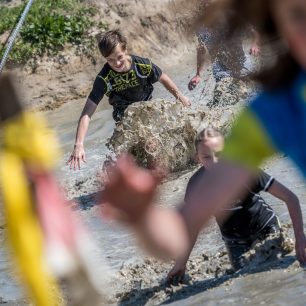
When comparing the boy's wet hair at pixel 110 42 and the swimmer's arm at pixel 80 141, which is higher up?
the boy's wet hair at pixel 110 42

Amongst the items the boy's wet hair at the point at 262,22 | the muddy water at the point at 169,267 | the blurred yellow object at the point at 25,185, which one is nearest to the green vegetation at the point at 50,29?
the muddy water at the point at 169,267

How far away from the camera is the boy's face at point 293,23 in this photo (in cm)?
197

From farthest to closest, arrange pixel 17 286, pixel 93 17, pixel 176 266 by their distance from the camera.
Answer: pixel 93 17
pixel 17 286
pixel 176 266

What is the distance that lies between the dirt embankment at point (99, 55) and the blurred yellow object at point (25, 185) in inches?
503

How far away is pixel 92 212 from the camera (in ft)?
26.9

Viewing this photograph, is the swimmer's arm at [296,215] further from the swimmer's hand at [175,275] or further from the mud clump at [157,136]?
the mud clump at [157,136]

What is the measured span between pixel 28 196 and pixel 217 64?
951 centimetres

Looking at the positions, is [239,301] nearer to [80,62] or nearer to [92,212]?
[92,212]

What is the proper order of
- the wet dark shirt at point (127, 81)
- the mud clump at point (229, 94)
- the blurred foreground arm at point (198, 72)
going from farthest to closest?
the mud clump at point (229, 94)
the blurred foreground arm at point (198, 72)
the wet dark shirt at point (127, 81)

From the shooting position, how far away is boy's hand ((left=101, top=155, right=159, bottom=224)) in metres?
1.70

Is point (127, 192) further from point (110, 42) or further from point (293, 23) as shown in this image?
point (110, 42)

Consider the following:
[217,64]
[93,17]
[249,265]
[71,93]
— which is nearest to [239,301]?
[249,265]

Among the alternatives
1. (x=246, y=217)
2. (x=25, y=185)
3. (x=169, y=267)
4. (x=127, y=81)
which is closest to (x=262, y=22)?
(x=25, y=185)

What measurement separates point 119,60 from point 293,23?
6477 mm
